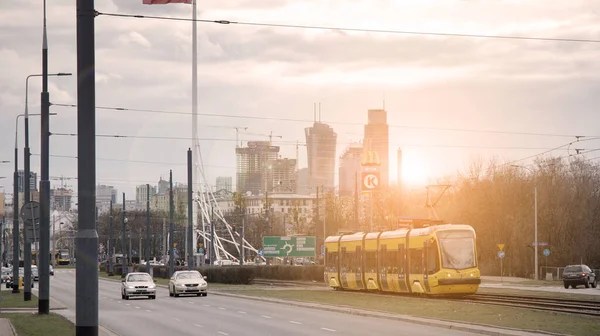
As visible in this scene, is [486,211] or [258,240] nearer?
[486,211]

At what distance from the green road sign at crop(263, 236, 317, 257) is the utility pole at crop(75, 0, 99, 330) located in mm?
86238

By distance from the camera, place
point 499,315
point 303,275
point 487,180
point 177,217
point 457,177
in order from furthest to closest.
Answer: point 177,217 < point 457,177 < point 487,180 < point 303,275 < point 499,315

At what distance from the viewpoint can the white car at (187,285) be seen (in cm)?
5956

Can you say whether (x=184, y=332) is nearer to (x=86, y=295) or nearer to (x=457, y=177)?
(x=86, y=295)

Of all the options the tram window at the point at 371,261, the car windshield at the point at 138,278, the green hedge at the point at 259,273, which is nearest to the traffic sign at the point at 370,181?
the green hedge at the point at 259,273

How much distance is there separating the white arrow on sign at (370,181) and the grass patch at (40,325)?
4810 cm

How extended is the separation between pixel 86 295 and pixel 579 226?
88014 mm

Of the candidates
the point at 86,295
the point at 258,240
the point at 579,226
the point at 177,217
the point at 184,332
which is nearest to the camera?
the point at 86,295

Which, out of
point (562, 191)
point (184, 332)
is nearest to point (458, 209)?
point (562, 191)

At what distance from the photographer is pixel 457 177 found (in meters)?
112

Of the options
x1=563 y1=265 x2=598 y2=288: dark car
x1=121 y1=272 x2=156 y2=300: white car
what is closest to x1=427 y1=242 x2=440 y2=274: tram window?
x1=121 y1=272 x2=156 y2=300: white car

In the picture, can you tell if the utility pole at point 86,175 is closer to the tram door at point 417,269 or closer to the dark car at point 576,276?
the tram door at point 417,269

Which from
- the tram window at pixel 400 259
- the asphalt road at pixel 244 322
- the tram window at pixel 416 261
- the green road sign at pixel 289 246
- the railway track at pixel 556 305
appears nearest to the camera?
the asphalt road at pixel 244 322

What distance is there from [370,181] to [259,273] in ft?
70.5
